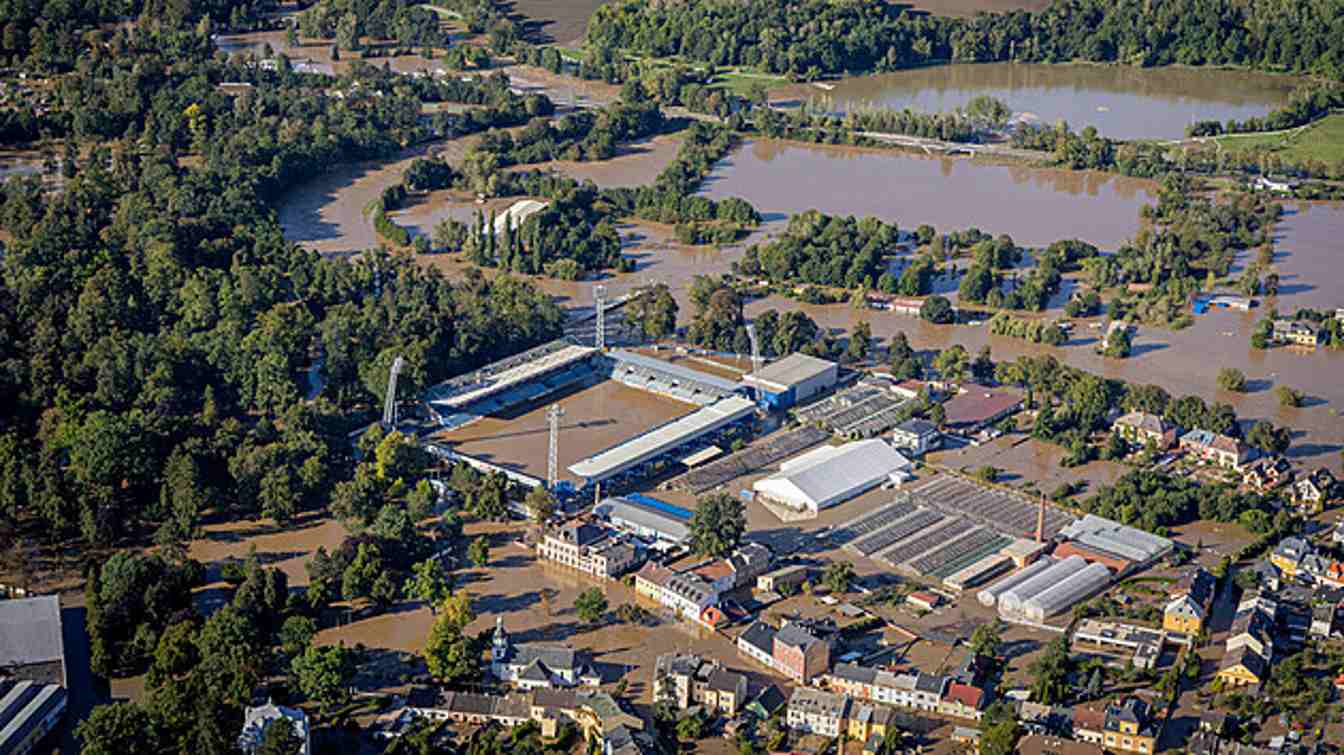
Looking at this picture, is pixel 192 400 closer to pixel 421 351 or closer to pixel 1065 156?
pixel 421 351

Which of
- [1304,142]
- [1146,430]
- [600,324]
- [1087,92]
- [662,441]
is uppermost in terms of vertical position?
[1087,92]

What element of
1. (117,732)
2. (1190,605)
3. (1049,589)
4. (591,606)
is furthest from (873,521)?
(117,732)

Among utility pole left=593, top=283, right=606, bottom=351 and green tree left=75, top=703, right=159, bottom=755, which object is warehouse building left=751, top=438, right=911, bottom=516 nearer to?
utility pole left=593, top=283, right=606, bottom=351

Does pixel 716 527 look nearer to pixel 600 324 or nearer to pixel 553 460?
pixel 553 460

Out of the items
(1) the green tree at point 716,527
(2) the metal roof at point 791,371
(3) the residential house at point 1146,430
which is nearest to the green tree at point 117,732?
(1) the green tree at point 716,527

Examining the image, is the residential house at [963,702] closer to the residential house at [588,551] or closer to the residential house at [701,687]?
the residential house at [701,687]

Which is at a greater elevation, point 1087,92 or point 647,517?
point 1087,92
